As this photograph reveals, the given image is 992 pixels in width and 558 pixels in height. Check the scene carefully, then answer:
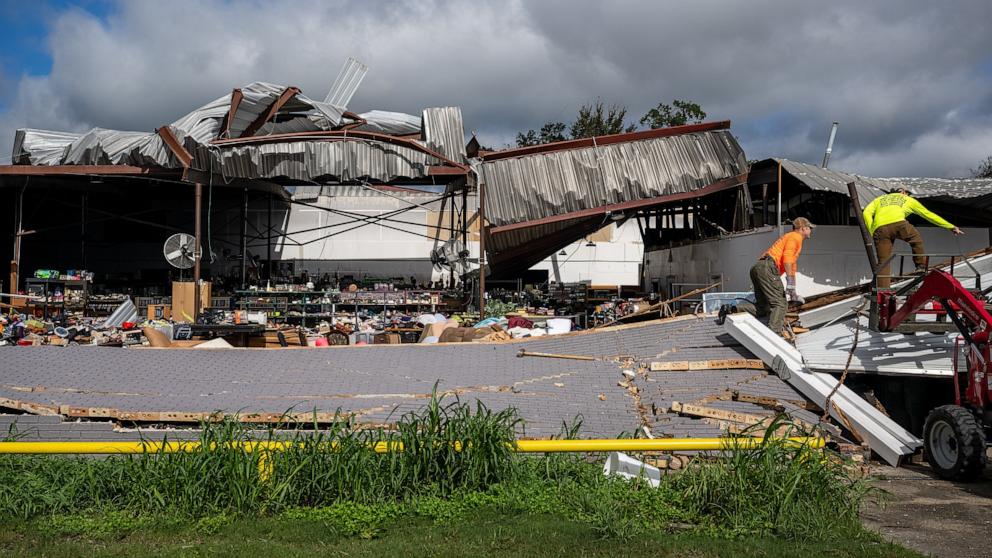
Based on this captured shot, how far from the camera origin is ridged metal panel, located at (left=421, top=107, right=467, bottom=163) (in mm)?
20469

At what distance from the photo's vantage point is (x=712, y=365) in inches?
411

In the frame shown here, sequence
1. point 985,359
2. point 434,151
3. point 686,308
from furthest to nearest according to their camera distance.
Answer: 1. point 434,151
2. point 686,308
3. point 985,359

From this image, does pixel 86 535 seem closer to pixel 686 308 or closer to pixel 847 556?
pixel 847 556

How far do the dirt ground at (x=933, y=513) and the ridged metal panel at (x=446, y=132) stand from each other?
14.4 metres

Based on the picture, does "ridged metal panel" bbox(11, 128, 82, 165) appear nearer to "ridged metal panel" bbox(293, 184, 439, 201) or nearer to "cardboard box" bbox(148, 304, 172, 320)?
"cardboard box" bbox(148, 304, 172, 320)

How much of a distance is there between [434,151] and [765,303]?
35.9 feet

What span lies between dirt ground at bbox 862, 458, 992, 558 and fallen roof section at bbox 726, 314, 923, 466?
33 centimetres

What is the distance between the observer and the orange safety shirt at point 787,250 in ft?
36.4

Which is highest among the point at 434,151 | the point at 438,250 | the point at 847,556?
the point at 434,151

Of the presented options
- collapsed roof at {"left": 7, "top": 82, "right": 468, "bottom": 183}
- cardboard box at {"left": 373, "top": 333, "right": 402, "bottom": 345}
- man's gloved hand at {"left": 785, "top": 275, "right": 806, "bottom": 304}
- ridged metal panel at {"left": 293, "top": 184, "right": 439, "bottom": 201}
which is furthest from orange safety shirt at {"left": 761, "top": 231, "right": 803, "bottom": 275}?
ridged metal panel at {"left": 293, "top": 184, "right": 439, "bottom": 201}

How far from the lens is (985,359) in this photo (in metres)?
7.60

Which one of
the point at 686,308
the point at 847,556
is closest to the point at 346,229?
the point at 686,308

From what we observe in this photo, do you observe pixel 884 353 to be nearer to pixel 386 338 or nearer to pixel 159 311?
pixel 386 338

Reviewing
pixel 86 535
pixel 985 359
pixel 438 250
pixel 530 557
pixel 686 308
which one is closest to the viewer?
pixel 530 557
